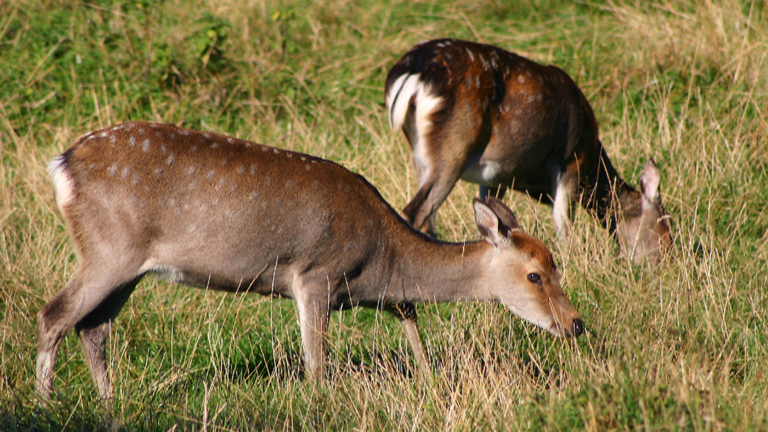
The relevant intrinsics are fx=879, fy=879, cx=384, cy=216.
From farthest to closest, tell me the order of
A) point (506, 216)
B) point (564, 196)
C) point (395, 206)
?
point (564, 196) < point (395, 206) < point (506, 216)

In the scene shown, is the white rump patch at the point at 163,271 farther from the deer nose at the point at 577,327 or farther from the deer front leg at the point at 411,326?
the deer nose at the point at 577,327

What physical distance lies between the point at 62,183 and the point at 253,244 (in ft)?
3.16

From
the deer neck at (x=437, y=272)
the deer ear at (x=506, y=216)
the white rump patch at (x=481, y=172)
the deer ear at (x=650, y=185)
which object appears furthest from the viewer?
the deer ear at (x=650, y=185)

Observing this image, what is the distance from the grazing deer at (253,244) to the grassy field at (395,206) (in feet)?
0.65

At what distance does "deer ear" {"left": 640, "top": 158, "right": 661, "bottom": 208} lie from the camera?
657 centimetres

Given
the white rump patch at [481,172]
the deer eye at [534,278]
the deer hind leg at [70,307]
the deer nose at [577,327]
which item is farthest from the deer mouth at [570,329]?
the deer hind leg at [70,307]

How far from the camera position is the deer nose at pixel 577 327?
453cm

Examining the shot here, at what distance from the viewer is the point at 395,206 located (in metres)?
6.53

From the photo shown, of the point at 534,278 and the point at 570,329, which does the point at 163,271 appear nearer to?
the point at 534,278

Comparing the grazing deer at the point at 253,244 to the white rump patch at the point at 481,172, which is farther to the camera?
the white rump patch at the point at 481,172

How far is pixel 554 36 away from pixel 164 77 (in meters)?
4.02

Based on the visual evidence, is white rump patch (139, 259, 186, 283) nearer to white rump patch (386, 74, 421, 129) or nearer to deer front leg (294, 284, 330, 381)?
deer front leg (294, 284, 330, 381)

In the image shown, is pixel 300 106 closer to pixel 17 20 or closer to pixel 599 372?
pixel 17 20

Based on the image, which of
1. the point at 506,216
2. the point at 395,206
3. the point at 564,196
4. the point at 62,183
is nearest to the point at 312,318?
the point at 506,216
